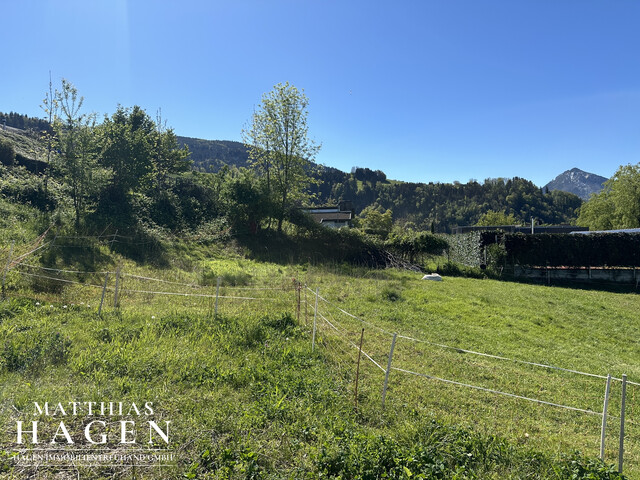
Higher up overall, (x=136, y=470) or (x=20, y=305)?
(x=20, y=305)

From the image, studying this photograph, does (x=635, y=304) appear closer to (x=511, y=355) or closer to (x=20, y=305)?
(x=511, y=355)

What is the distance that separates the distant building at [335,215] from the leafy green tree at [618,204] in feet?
103

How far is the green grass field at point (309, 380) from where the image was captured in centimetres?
329

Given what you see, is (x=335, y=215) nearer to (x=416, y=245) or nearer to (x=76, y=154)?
(x=416, y=245)

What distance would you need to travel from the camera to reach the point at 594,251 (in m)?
19.2

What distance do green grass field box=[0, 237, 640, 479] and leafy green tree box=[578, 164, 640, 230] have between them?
35.9 meters

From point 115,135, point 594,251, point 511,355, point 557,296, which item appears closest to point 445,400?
point 511,355

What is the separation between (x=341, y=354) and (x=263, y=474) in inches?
149

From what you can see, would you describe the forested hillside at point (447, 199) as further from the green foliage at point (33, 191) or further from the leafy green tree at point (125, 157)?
the green foliage at point (33, 191)

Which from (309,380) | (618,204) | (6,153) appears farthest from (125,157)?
(618,204)

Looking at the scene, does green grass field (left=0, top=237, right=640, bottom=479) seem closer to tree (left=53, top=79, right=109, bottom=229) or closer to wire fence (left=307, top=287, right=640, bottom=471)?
wire fence (left=307, top=287, right=640, bottom=471)

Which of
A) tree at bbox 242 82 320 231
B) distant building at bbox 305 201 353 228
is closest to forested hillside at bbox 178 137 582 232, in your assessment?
distant building at bbox 305 201 353 228

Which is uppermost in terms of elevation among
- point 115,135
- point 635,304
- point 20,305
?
point 115,135

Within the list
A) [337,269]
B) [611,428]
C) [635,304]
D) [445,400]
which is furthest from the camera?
[337,269]
